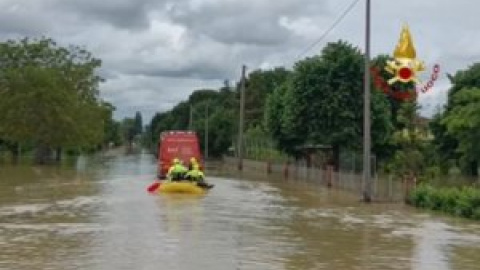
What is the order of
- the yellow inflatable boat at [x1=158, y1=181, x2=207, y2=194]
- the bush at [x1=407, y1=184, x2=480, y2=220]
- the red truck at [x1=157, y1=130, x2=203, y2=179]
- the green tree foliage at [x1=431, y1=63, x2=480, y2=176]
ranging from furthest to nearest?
the green tree foliage at [x1=431, y1=63, x2=480, y2=176], the red truck at [x1=157, y1=130, x2=203, y2=179], the yellow inflatable boat at [x1=158, y1=181, x2=207, y2=194], the bush at [x1=407, y1=184, x2=480, y2=220]

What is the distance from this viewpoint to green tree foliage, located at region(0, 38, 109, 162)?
2950 inches

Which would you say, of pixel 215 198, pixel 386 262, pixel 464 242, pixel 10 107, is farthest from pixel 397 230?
pixel 10 107

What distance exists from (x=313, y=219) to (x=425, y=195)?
297 inches

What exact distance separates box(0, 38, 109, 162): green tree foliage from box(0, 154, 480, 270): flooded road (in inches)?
1602

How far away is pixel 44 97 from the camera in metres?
75.1

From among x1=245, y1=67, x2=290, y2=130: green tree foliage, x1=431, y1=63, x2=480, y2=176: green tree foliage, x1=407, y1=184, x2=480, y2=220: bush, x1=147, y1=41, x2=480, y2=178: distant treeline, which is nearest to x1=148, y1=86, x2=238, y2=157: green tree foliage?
x1=245, y1=67, x2=290, y2=130: green tree foliage

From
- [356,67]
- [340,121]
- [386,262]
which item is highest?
[356,67]

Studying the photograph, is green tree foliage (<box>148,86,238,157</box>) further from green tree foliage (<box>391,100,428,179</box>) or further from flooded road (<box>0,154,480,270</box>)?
flooded road (<box>0,154,480,270</box>)

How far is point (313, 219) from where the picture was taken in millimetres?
26641

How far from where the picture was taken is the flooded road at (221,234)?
15.9m

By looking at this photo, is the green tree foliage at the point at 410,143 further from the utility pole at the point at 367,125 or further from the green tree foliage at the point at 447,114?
the utility pole at the point at 367,125

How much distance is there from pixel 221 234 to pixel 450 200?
12.6m

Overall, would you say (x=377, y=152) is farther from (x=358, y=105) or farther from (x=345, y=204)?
(x=345, y=204)

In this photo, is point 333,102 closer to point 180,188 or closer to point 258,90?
point 180,188
